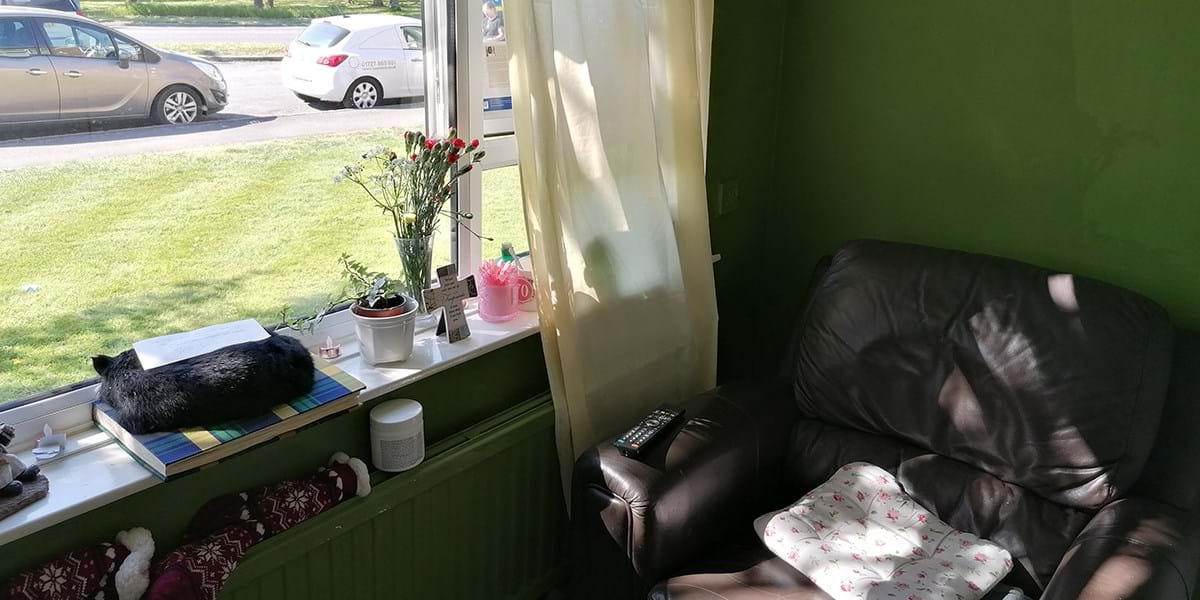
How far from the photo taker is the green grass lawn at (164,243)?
1.29 m

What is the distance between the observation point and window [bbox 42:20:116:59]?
124cm

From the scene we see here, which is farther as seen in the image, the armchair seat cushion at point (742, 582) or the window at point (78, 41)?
the armchair seat cushion at point (742, 582)

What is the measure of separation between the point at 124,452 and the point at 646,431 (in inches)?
38.2

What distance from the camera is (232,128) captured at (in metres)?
1.49

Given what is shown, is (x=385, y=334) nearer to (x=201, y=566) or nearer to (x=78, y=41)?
(x=201, y=566)

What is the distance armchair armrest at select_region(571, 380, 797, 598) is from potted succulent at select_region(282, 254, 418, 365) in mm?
454

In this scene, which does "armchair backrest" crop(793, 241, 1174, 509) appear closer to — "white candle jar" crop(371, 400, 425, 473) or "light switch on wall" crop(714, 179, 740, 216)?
"light switch on wall" crop(714, 179, 740, 216)

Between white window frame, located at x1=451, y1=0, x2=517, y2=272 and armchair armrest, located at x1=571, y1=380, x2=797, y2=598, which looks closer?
armchair armrest, located at x1=571, y1=380, x2=797, y2=598

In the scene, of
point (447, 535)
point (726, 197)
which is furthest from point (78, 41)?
point (726, 197)

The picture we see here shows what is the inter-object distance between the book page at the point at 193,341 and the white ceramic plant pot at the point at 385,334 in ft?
0.59

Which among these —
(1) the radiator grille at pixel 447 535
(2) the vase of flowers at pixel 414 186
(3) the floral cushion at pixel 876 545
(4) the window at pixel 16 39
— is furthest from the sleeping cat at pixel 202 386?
(3) the floral cushion at pixel 876 545

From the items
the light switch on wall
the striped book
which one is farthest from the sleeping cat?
the light switch on wall

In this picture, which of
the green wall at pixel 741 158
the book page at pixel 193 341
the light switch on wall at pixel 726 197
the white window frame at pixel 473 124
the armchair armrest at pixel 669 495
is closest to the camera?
the book page at pixel 193 341

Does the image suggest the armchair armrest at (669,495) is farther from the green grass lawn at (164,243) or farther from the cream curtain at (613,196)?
the green grass lawn at (164,243)
